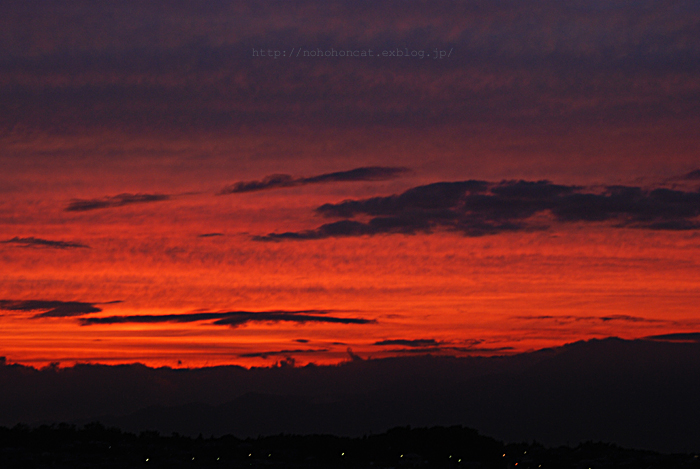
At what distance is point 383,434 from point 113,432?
14854 millimetres

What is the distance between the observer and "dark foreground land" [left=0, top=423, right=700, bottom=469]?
120 feet

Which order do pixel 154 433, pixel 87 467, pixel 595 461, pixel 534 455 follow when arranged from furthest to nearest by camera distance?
pixel 154 433
pixel 534 455
pixel 595 461
pixel 87 467

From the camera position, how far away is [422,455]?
4091 centimetres

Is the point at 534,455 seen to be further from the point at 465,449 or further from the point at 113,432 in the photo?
the point at 113,432

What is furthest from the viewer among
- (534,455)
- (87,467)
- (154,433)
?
(154,433)

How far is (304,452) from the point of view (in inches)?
1607

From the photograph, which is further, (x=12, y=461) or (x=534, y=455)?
(x=534, y=455)

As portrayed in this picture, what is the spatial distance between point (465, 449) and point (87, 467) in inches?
750

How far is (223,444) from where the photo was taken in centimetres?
4238

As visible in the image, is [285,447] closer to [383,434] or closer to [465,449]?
[383,434]

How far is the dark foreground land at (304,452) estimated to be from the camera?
36719 millimetres

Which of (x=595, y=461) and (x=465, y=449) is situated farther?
(x=465, y=449)

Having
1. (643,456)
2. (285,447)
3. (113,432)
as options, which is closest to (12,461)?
(113,432)

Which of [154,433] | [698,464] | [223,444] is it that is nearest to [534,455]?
[698,464]
